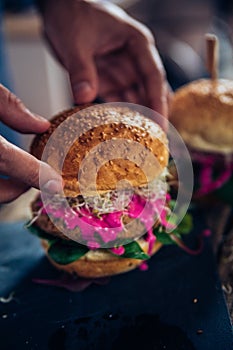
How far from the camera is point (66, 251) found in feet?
4.91

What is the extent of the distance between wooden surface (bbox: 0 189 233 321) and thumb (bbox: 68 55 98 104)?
47 cm

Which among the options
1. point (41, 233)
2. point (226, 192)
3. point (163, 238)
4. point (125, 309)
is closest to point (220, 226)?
point (226, 192)

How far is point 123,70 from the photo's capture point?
217 centimetres

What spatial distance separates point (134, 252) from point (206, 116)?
0.87m

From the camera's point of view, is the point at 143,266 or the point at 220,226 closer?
the point at 143,266

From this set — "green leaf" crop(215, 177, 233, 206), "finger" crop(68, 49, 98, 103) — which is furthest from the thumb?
"green leaf" crop(215, 177, 233, 206)

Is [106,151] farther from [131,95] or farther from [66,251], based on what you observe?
[131,95]

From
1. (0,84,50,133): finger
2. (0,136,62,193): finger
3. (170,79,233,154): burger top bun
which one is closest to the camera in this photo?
(0,136,62,193): finger

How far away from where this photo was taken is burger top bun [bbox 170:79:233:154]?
2.05 metres

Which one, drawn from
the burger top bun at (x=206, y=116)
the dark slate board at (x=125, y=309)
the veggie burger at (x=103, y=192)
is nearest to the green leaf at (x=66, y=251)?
the veggie burger at (x=103, y=192)

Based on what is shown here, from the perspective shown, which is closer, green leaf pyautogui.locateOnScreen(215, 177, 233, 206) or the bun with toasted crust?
the bun with toasted crust

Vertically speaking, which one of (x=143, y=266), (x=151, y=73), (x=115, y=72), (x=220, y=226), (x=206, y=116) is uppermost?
(x=151, y=73)

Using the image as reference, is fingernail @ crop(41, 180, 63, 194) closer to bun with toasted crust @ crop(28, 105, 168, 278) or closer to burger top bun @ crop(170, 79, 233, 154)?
bun with toasted crust @ crop(28, 105, 168, 278)

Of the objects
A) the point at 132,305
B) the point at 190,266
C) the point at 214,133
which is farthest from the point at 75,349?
the point at 214,133
